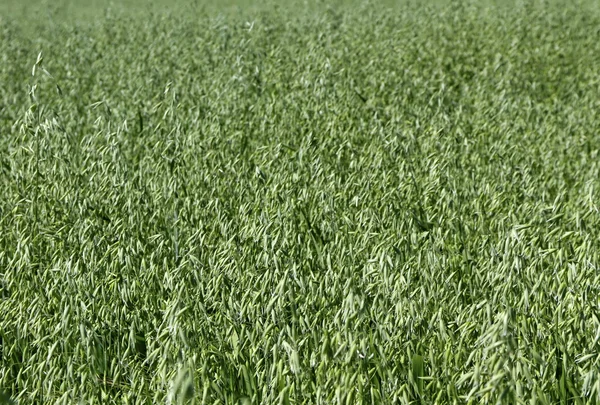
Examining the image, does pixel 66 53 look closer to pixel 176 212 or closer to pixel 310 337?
pixel 176 212

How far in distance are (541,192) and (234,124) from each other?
270 cm

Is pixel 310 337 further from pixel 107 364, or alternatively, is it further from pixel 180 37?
pixel 180 37

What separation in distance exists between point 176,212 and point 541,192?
2.78 metres

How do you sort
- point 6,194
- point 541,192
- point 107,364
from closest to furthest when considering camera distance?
point 107,364, point 6,194, point 541,192

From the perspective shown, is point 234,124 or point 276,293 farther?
point 234,124

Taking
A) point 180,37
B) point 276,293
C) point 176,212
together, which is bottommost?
point 180,37

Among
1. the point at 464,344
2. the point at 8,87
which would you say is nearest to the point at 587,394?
the point at 464,344

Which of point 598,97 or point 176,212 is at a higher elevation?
point 176,212

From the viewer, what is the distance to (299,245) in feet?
13.2

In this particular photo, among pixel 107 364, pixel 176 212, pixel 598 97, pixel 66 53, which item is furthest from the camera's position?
pixel 66 53

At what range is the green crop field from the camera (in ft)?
9.52

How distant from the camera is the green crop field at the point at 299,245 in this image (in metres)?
2.90

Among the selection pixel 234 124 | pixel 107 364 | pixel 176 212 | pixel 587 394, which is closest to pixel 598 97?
pixel 234 124

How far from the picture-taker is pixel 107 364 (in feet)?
11.4
